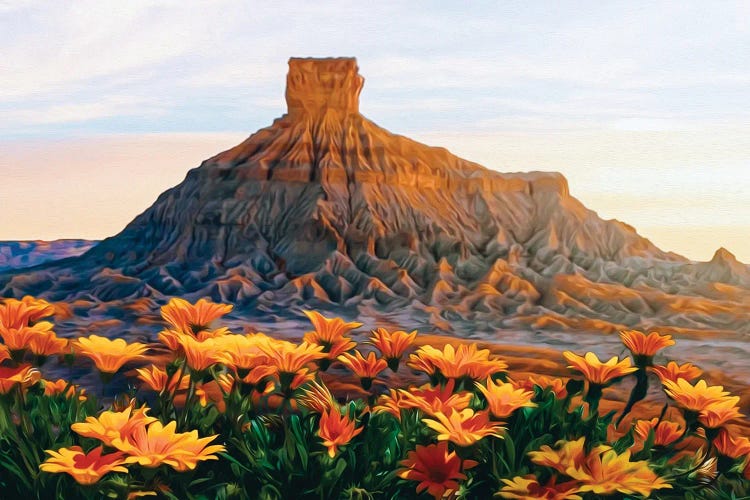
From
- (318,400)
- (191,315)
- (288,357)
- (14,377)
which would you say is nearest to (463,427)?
(318,400)

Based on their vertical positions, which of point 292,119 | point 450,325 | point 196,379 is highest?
point 292,119

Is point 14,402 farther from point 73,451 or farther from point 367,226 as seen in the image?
point 367,226

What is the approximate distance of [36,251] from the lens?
86375 mm

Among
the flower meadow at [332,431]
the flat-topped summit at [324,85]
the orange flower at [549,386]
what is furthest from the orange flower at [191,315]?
the flat-topped summit at [324,85]

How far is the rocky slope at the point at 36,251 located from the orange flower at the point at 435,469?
85185 millimetres

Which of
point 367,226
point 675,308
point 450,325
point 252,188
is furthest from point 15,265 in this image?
point 675,308

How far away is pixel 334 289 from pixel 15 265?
137ft

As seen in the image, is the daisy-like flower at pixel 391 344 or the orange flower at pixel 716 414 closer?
the orange flower at pixel 716 414

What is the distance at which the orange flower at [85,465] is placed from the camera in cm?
249

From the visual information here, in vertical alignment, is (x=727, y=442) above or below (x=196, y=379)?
below

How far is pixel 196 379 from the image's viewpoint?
3242 millimetres

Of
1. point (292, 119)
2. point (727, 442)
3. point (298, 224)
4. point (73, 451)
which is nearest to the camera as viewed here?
point (73, 451)

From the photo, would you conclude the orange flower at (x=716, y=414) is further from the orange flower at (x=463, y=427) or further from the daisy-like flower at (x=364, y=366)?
the daisy-like flower at (x=364, y=366)

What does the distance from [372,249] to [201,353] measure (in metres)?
57.5
